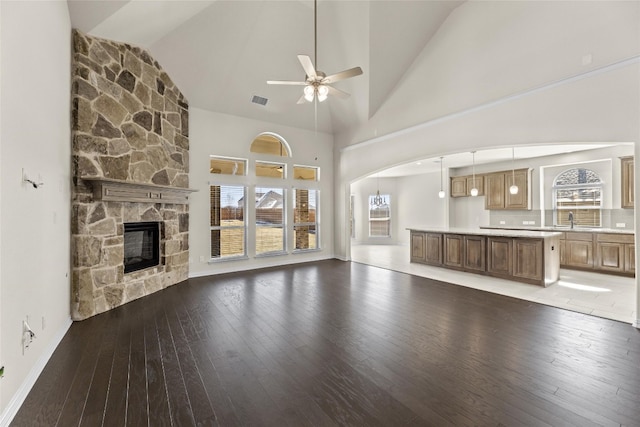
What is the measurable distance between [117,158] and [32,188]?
190cm

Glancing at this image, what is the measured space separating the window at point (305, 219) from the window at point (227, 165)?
1507 mm

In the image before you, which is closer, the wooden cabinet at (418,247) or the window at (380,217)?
the wooden cabinet at (418,247)

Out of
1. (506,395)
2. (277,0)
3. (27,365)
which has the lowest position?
(506,395)

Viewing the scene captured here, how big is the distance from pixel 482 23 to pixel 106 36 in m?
5.80

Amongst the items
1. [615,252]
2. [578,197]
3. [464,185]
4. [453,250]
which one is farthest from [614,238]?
[464,185]

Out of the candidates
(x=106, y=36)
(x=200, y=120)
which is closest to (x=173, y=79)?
(x=200, y=120)

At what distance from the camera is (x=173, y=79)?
Result: 524 centimetres

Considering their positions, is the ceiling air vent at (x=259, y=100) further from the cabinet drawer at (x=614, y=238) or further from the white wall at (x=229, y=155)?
the cabinet drawer at (x=614, y=238)

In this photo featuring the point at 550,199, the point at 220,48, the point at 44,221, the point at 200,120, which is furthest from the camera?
the point at 550,199

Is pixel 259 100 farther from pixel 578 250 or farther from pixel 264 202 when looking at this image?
pixel 578 250

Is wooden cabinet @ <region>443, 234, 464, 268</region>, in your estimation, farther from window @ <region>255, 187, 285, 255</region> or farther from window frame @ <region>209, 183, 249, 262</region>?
window frame @ <region>209, 183, 249, 262</region>

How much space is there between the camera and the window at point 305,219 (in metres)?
7.50

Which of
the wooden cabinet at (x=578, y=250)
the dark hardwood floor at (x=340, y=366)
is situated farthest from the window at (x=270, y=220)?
the wooden cabinet at (x=578, y=250)

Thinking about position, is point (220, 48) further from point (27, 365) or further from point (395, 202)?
point (395, 202)
